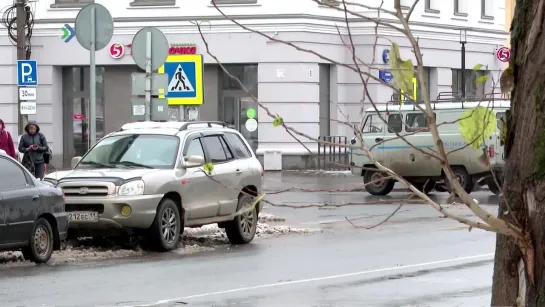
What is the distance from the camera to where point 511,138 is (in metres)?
3.25

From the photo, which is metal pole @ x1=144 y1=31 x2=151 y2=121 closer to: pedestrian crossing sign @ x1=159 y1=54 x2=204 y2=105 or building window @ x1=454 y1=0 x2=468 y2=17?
pedestrian crossing sign @ x1=159 y1=54 x2=204 y2=105

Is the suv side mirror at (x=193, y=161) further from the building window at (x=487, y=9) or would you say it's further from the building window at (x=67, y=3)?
the building window at (x=487, y=9)

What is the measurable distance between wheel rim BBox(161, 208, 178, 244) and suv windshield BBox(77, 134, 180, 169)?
0.68 metres

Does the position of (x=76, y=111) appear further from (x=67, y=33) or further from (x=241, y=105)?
(x=241, y=105)

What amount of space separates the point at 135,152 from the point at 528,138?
46.4 ft

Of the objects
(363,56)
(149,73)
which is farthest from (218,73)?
(149,73)

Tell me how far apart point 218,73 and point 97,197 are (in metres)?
22.5

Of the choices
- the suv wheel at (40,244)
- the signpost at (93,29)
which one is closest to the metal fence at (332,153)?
the suv wheel at (40,244)

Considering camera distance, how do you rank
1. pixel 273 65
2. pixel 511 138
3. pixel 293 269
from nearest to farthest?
pixel 511 138
pixel 293 269
pixel 273 65

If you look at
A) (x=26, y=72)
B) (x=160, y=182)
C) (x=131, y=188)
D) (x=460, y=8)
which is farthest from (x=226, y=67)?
(x=131, y=188)

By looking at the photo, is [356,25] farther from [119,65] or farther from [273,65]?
[119,65]

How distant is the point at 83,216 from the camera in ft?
52.2

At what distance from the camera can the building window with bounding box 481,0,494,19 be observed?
4467 centimetres

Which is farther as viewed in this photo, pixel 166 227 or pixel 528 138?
pixel 166 227
